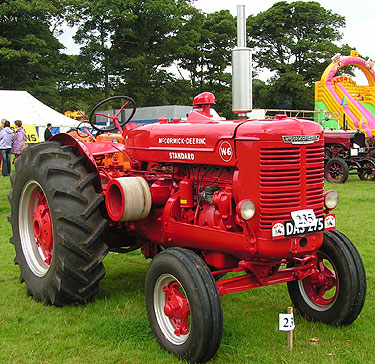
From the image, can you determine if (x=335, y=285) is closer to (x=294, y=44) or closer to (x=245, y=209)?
(x=245, y=209)

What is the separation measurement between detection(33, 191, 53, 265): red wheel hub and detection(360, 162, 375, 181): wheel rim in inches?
441

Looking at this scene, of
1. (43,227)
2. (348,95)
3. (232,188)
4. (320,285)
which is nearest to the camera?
(232,188)

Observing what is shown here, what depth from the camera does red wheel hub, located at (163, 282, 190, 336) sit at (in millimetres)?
3330

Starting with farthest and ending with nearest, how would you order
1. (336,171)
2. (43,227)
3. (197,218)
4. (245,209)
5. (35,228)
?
1. (336,171)
2. (35,228)
3. (43,227)
4. (197,218)
5. (245,209)

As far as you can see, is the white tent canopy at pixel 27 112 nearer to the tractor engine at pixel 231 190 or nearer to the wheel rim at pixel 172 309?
the tractor engine at pixel 231 190

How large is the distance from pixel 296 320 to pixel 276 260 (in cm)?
86

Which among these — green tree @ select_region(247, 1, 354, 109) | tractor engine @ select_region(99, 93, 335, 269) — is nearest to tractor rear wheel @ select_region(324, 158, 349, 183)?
tractor engine @ select_region(99, 93, 335, 269)

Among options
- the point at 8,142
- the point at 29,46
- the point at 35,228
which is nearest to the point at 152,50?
the point at 29,46

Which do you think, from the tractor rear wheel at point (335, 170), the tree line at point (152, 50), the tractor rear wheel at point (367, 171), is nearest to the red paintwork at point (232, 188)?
the tractor rear wheel at point (335, 170)

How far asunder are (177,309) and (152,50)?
34.0 metres

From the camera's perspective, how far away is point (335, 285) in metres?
3.84

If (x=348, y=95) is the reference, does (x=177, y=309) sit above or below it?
below

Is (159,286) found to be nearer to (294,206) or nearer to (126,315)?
(126,315)

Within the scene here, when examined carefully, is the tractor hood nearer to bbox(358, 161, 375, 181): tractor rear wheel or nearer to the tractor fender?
the tractor fender
